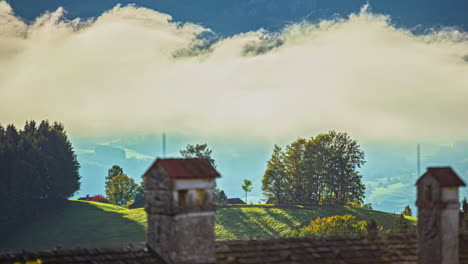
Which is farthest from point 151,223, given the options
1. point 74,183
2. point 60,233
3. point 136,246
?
point 74,183

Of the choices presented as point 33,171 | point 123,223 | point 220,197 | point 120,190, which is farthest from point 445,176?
point 120,190

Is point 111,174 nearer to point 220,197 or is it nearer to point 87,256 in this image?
point 220,197

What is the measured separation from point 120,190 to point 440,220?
113 meters

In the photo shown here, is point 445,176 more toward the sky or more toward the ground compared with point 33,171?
more toward the ground

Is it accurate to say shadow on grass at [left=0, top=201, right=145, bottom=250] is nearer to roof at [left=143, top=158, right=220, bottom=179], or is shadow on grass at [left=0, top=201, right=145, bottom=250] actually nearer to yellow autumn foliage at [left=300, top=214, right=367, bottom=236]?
yellow autumn foliage at [left=300, top=214, right=367, bottom=236]

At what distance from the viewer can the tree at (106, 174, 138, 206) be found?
126125 millimetres

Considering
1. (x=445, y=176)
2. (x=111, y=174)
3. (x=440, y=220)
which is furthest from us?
(x=111, y=174)

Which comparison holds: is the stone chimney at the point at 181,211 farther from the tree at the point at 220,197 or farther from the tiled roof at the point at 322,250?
the tree at the point at 220,197

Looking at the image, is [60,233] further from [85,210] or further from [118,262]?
[118,262]

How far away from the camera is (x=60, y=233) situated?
283ft

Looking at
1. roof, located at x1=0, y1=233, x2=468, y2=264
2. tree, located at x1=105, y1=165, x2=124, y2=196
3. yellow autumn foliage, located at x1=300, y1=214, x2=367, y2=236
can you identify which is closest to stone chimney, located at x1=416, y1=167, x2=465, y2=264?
roof, located at x1=0, y1=233, x2=468, y2=264

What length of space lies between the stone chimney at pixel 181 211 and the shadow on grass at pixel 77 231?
6346 cm

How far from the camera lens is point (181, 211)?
55.9 ft

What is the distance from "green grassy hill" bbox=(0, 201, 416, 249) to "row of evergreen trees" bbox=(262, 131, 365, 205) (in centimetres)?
653
